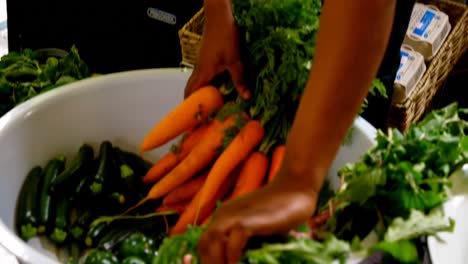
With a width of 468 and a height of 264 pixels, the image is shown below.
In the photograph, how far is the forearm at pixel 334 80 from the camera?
835mm

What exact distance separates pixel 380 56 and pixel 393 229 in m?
→ 0.27

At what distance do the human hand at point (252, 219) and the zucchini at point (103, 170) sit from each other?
25.5 inches

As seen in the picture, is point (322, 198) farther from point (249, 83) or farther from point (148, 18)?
point (148, 18)

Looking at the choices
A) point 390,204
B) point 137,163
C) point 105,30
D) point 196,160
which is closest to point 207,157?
point 196,160

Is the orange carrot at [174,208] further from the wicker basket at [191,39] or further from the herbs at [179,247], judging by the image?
the herbs at [179,247]

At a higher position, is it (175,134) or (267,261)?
(267,261)

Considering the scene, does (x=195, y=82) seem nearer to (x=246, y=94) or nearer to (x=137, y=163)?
(x=246, y=94)

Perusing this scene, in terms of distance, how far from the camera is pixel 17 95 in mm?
1761

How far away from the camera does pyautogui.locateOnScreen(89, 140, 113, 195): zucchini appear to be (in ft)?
4.88

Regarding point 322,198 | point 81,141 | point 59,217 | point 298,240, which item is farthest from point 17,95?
point 298,240

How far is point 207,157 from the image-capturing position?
4.71 ft

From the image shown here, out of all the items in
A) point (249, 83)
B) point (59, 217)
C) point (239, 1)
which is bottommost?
point (59, 217)

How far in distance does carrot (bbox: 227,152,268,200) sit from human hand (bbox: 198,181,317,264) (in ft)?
1.59

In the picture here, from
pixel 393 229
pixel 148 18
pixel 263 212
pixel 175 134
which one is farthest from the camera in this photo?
pixel 148 18
